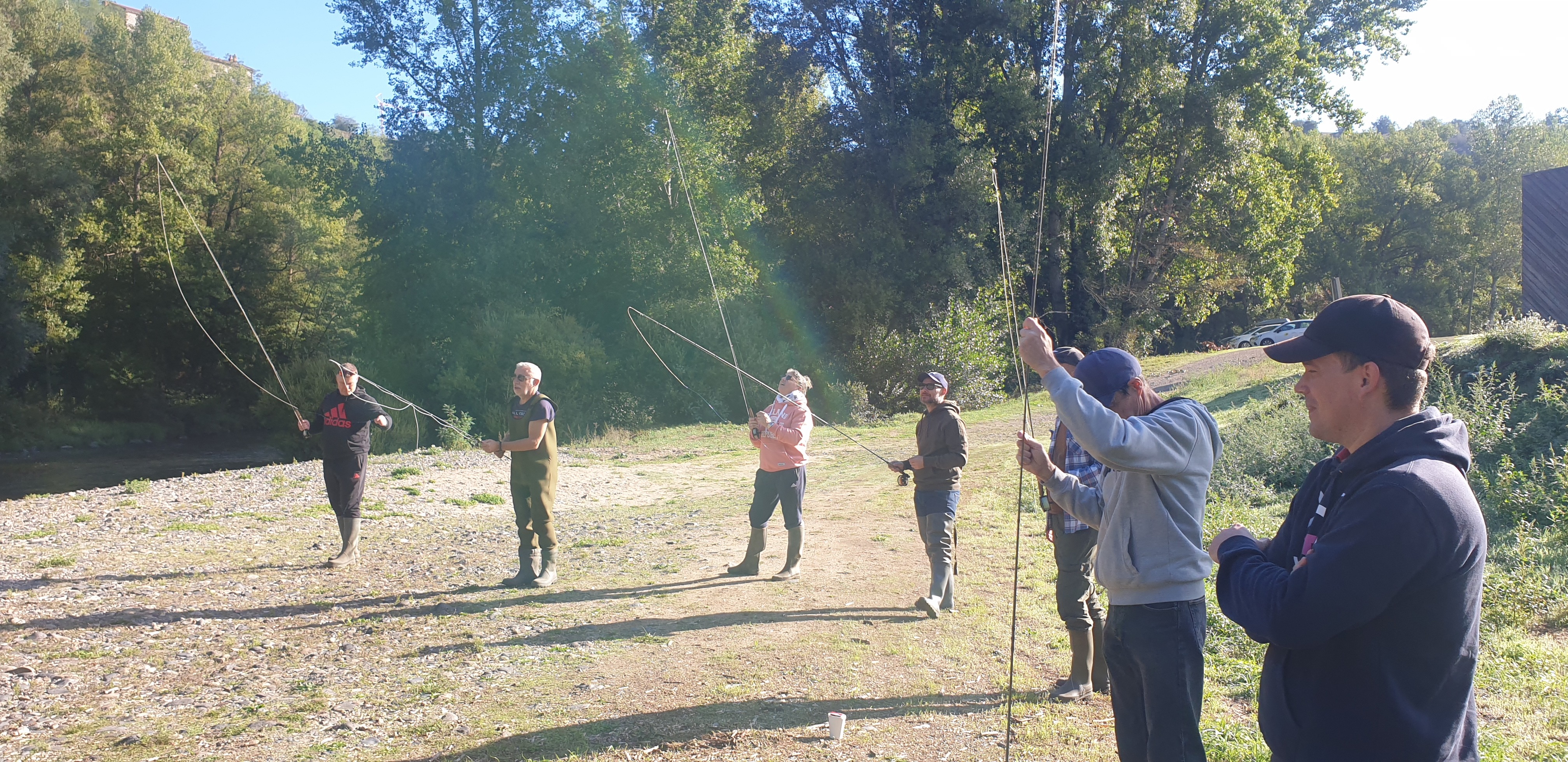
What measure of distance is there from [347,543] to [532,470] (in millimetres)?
2548

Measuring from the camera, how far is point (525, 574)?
28.4 ft

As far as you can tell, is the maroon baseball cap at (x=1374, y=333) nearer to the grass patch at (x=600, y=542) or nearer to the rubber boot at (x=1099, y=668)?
the rubber boot at (x=1099, y=668)

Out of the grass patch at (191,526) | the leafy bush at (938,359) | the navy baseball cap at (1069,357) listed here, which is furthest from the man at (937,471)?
the leafy bush at (938,359)

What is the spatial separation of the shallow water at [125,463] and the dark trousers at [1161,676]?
2240 centimetres

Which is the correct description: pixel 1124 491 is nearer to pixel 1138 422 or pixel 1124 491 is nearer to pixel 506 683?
pixel 1138 422

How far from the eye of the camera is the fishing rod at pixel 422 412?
10.9 metres

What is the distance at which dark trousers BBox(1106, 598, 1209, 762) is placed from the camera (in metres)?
3.29

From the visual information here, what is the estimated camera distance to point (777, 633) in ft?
23.5

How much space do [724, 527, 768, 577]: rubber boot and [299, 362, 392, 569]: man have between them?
3.53m

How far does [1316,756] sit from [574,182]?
30.0 m

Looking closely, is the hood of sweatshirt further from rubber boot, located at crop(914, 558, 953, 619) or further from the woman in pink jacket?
the woman in pink jacket

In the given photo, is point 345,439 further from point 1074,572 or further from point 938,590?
point 1074,572

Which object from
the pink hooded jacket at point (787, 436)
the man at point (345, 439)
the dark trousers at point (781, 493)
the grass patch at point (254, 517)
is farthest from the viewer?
the grass patch at point (254, 517)

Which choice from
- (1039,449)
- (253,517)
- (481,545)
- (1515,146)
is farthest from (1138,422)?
(1515,146)
